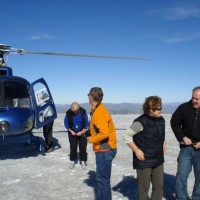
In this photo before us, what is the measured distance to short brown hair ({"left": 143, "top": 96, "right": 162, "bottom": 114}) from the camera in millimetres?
4398

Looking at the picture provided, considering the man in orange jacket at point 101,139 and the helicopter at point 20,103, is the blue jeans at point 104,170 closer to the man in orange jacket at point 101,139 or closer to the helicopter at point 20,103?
the man in orange jacket at point 101,139

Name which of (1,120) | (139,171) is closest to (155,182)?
(139,171)

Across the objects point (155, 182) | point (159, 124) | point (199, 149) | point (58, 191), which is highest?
point (159, 124)

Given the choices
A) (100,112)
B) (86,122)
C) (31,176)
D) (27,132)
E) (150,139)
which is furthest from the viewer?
(27,132)

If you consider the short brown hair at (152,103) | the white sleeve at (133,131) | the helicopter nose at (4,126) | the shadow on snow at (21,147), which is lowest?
the shadow on snow at (21,147)

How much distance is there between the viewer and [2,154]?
33.1ft

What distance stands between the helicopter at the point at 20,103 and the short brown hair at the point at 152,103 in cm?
513

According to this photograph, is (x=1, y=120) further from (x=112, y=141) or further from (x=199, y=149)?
(x=199, y=149)

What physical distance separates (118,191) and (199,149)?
192cm

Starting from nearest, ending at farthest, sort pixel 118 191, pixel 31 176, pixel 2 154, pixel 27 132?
pixel 118 191 → pixel 31 176 → pixel 27 132 → pixel 2 154

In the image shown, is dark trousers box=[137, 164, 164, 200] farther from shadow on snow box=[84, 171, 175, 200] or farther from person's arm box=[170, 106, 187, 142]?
shadow on snow box=[84, 171, 175, 200]

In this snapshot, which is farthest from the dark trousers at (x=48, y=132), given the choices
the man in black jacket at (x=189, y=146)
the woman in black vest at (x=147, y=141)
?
the woman in black vest at (x=147, y=141)

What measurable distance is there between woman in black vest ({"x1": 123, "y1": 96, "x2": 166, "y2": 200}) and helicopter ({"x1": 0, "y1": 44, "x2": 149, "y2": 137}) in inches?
194

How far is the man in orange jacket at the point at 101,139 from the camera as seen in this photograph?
483 cm
